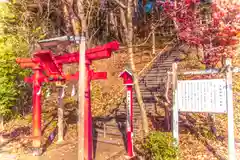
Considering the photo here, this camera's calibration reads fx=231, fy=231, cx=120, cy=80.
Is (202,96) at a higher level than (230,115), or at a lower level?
higher

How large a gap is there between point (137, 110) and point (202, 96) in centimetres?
461

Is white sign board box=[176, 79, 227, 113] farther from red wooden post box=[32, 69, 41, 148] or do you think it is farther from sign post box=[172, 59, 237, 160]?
red wooden post box=[32, 69, 41, 148]

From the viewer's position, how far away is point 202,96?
5688mm

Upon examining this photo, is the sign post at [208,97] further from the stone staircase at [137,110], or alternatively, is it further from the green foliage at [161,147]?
the stone staircase at [137,110]

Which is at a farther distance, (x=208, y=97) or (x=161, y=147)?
(x=208, y=97)

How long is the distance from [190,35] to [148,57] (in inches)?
291

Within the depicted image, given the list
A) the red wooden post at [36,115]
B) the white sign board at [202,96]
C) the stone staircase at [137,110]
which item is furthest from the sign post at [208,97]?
the red wooden post at [36,115]

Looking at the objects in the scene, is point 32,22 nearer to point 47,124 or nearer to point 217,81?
point 47,124

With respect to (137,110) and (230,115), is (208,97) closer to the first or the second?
(230,115)

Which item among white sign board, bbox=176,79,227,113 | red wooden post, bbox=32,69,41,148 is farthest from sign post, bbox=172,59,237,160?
red wooden post, bbox=32,69,41,148

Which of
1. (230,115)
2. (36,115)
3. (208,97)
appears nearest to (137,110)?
(36,115)

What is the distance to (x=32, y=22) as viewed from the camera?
13781mm

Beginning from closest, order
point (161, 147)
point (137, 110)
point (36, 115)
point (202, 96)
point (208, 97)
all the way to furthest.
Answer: point (161, 147) < point (208, 97) < point (202, 96) < point (36, 115) < point (137, 110)

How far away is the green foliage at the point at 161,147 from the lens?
203 inches
